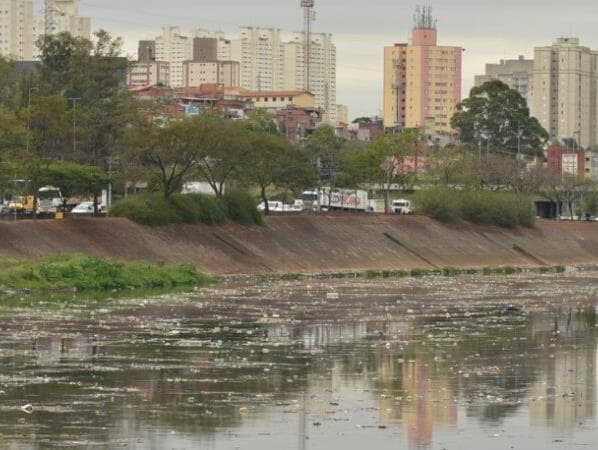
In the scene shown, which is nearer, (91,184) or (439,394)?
(439,394)

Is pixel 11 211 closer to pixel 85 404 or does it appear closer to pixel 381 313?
pixel 381 313

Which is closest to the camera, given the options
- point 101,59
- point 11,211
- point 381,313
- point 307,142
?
point 381,313

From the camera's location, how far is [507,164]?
554 ft

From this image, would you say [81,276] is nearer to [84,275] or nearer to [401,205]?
[84,275]

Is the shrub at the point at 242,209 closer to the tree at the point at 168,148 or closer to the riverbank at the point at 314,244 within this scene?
the riverbank at the point at 314,244

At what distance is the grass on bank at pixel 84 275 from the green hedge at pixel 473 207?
158 ft

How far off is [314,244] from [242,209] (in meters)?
5.07

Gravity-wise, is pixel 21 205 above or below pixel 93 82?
below

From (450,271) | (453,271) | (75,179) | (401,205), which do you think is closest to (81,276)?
(75,179)

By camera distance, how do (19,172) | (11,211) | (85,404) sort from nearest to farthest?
(85,404) < (19,172) < (11,211)

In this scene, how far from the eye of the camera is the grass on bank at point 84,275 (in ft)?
240

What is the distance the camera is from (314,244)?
10875 cm

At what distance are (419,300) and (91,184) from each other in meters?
33.9

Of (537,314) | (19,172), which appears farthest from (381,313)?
(19,172)
